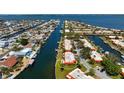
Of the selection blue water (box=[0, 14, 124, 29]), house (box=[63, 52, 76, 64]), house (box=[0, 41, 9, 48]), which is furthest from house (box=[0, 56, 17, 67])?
blue water (box=[0, 14, 124, 29])

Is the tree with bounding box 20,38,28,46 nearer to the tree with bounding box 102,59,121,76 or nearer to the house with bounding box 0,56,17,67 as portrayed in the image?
the house with bounding box 0,56,17,67

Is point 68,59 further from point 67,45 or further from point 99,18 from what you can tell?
point 99,18

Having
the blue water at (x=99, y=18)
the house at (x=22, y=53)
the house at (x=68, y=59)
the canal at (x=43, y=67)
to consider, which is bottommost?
the canal at (x=43, y=67)

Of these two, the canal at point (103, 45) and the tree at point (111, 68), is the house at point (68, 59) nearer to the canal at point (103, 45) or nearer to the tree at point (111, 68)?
the tree at point (111, 68)

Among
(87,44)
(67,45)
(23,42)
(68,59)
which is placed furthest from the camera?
(87,44)

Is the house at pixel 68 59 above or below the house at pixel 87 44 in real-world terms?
above

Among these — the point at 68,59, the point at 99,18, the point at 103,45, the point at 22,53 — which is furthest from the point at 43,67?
the point at 99,18

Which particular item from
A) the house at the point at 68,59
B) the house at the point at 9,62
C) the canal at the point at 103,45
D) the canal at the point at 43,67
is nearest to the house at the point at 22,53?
the house at the point at 9,62
